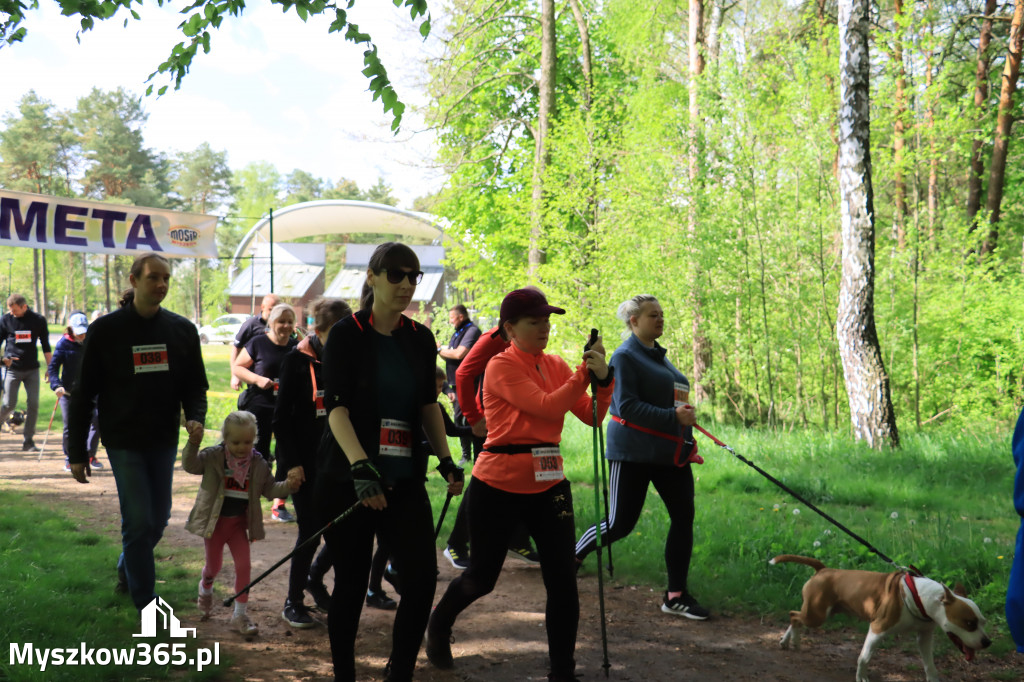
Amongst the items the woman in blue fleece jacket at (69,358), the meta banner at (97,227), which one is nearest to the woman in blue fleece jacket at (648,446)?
the woman in blue fleece jacket at (69,358)

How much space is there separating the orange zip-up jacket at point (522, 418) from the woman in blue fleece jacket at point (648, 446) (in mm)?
881

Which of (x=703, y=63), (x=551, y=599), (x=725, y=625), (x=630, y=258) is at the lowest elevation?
(x=725, y=625)

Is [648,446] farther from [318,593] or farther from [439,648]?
[318,593]

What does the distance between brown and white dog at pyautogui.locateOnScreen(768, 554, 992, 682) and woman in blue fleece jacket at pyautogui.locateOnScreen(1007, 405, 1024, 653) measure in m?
0.82

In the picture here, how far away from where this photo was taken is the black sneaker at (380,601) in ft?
17.7

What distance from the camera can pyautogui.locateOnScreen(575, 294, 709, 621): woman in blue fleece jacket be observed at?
5.10m

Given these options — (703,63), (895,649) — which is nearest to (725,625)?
(895,649)

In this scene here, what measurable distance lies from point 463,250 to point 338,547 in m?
22.1

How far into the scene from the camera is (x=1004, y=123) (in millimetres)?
16922

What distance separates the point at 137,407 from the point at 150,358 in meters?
0.28

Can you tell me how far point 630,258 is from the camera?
14117mm

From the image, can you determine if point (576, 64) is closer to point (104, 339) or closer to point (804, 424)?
point (804, 424)

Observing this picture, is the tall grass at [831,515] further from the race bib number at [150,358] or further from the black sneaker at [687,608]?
the race bib number at [150,358]

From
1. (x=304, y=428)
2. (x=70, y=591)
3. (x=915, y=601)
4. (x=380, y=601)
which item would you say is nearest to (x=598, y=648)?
(x=380, y=601)
